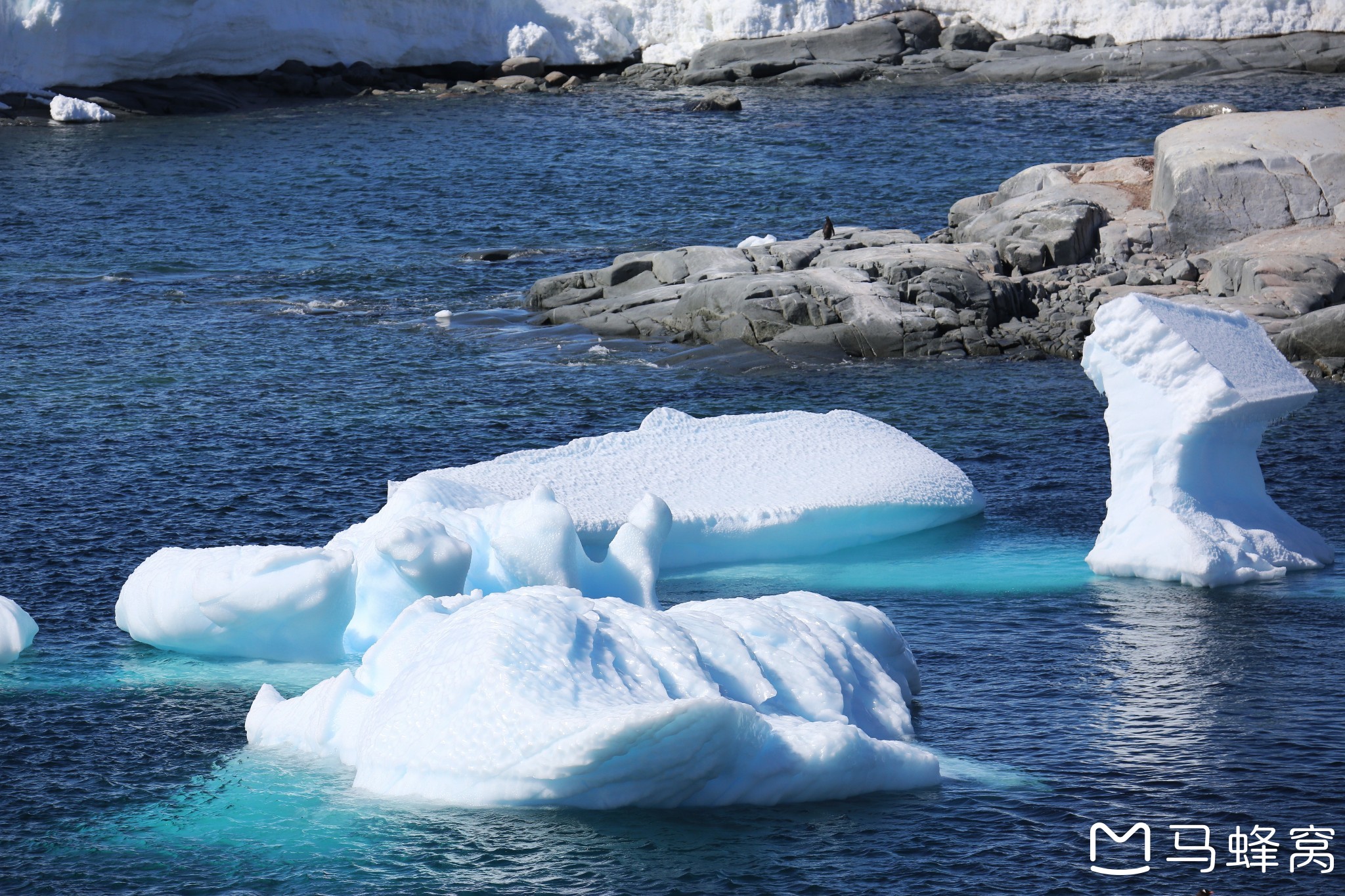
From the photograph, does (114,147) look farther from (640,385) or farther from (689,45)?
(640,385)

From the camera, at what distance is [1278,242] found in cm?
3269

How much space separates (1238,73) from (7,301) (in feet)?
183

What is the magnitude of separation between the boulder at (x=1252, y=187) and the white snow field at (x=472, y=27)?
43.0m

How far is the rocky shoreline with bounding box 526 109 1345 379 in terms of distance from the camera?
3122 centimetres

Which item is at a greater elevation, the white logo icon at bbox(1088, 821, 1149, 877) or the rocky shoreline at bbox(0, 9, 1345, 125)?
the rocky shoreline at bbox(0, 9, 1345, 125)

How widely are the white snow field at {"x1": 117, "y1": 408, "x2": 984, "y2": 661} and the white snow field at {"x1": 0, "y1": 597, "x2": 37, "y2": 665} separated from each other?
1.11 meters

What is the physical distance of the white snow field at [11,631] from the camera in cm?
1709

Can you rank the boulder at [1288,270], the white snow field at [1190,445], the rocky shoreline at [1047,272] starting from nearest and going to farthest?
the white snow field at [1190,445] < the boulder at [1288,270] < the rocky shoreline at [1047,272]

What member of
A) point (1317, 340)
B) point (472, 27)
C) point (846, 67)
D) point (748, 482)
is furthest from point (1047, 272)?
point (472, 27)

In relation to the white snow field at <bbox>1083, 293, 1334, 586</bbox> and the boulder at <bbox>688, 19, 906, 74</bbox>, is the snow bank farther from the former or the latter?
the boulder at <bbox>688, 19, 906, 74</bbox>

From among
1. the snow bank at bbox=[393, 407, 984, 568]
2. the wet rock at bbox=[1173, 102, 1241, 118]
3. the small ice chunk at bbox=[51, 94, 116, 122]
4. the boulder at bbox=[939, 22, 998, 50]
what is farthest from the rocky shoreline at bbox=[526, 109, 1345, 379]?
the boulder at bbox=[939, 22, 998, 50]

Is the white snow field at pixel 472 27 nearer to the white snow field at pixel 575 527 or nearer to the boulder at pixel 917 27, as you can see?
the boulder at pixel 917 27

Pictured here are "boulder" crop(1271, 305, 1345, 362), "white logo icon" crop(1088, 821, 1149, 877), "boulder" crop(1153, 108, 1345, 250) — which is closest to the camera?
"white logo icon" crop(1088, 821, 1149, 877)

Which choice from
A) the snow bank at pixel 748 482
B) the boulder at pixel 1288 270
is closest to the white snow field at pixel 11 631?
Result: the snow bank at pixel 748 482
